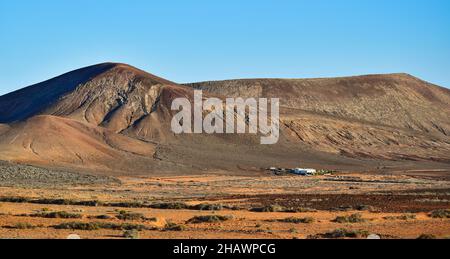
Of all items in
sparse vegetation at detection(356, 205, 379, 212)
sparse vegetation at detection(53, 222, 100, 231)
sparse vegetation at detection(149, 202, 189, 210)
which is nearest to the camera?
sparse vegetation at detection(53, 222, 100, 231)

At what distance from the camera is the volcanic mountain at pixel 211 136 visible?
9619 cm

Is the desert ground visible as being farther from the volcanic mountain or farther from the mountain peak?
the mountain peak

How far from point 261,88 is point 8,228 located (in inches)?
5818

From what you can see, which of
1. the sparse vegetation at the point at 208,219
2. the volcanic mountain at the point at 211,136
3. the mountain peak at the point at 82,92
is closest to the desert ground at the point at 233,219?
the sparse vegetation at the point at 208,219

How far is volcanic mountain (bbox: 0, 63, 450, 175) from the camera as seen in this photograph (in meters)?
96.2

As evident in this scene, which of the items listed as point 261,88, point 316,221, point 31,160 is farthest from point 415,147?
point 316,221

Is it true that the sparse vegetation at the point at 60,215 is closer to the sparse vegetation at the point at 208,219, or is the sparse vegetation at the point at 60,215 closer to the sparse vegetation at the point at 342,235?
the sparse vegetation at the point at 208,219

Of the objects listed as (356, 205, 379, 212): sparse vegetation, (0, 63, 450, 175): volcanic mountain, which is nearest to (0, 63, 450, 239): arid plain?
(356, 205, 379, 212): sparse vegetation

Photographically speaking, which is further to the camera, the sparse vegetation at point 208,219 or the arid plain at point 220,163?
the sparse vegetation at point 208,219

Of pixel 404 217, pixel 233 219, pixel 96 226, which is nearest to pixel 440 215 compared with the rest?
pixel 404 217

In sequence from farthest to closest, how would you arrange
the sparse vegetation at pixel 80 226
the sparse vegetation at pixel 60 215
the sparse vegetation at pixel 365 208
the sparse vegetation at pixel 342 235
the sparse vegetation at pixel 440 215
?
the sparse vegetation at pixel 365 208, the sparse vegetation at pixel 440 215, the sparse vegetation at pixel 60 215, the sparse vegetation at pixel 80 226, the sparse vegetation at pixel 342 235

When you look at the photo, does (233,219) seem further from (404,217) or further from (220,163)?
(220,163)
